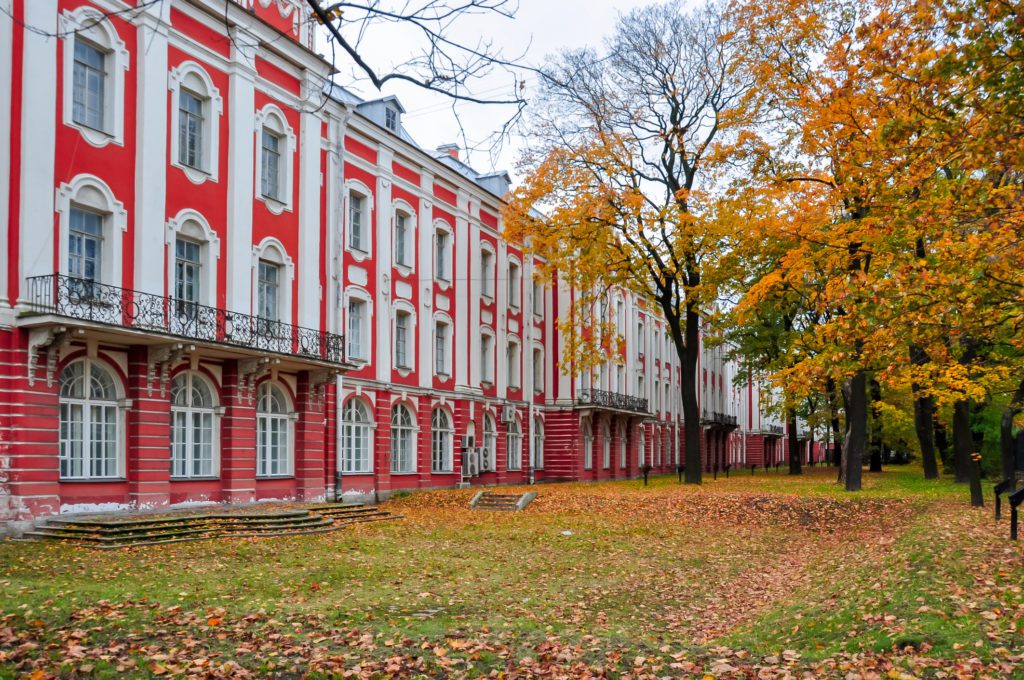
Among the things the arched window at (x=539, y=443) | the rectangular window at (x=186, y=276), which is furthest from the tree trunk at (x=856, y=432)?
the rectangular window at (x=186, y=276)

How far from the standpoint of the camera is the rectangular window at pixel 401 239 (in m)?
30.0

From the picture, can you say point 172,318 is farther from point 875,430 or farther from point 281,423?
point 875,430

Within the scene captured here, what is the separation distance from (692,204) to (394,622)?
2234 cm

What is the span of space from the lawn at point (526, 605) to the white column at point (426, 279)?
12.5 m

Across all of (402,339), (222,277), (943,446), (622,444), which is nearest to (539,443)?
(622,444)

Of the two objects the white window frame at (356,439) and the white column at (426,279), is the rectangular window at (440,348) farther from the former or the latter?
the white window frame at (356,439)

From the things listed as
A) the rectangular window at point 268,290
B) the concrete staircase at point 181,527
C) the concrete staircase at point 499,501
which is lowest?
the concrete staircase at point 499,501

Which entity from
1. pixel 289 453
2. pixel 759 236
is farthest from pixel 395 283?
pixel 759 236

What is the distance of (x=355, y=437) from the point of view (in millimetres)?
27094

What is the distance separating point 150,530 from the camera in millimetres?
16391

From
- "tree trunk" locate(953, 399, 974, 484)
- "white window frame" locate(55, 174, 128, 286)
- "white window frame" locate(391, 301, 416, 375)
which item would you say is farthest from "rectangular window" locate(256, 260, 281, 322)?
"tree trunk" locate(953, 399, 974, 484)

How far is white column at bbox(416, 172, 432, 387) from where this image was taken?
3069 centimetres

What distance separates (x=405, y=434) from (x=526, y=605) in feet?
65.2

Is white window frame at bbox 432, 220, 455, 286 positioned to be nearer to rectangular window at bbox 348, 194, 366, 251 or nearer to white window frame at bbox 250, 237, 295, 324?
rectangular window at bbox 348, 194, 366, 251
